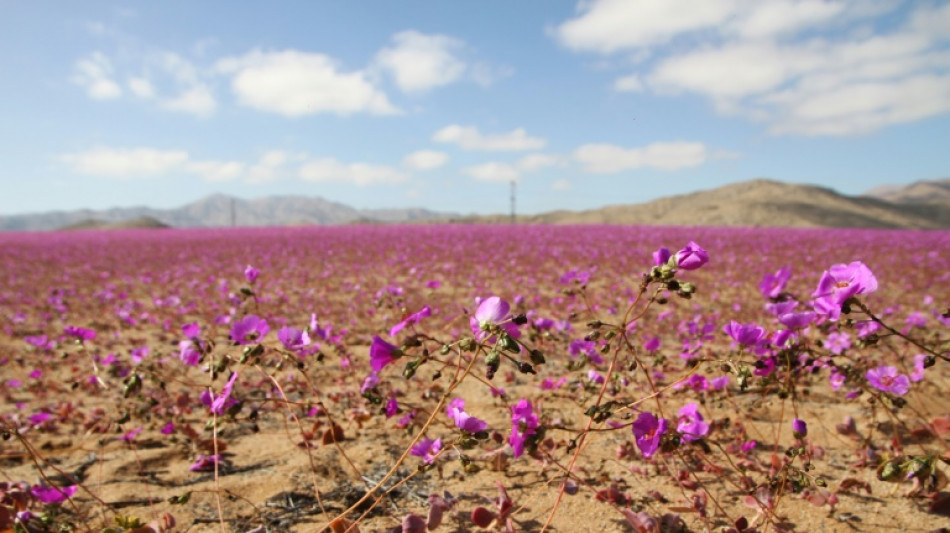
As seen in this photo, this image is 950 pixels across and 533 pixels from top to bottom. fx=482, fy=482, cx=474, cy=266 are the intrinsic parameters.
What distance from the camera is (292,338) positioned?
5.32 ft

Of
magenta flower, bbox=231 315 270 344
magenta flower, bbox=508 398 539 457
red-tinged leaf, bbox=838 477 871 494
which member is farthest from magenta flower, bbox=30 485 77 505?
red-tinged leaf, bbox=838 477 871 494

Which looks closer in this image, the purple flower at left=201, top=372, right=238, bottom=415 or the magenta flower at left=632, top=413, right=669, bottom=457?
the magenta flower at left=632, top=413, right=669, bottom=457

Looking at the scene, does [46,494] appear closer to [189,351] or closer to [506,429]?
[189,351]

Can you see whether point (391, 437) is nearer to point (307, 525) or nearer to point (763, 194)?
point (307, 525)

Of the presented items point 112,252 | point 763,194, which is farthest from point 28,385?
point 763,194

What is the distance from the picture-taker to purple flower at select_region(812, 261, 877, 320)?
119 cm

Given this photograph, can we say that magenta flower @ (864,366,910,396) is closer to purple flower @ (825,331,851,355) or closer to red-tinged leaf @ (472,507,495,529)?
purple flower @ (825,331,851,355)

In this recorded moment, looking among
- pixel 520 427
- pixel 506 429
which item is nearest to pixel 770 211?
pixel 506 429

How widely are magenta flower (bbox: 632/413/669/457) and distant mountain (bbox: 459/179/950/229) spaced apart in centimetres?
3666

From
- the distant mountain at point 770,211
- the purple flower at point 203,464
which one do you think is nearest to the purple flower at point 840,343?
the purple flower at point 203,464

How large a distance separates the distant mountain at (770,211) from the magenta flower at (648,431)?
120 feet

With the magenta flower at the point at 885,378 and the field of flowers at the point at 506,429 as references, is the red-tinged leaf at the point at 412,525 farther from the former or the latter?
the magenta flower at the point at 885,378

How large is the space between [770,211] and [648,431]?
137 ft

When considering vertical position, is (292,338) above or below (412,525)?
above
